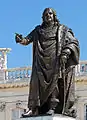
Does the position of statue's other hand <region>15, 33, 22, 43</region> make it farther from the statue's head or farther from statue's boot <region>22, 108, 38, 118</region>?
statue's boot <region>22, 108, 38, 118</region>

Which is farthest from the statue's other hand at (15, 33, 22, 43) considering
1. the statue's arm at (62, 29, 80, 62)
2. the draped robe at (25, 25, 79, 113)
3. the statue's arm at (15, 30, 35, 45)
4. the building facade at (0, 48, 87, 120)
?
the building facade at (0, 48, 87, 120)

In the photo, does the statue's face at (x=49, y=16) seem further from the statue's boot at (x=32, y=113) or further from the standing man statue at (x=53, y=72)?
the statue's boot at (x=32, y=113)

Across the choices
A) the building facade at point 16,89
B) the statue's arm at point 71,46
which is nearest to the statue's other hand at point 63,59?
the statue's arm at point 71,46

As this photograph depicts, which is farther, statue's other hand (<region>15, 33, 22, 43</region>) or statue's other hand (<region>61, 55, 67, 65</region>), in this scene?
statue's other hand (<region>15, 33, 22, 43</region>)

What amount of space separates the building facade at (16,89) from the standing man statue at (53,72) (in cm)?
3024

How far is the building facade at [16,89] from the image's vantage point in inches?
1663

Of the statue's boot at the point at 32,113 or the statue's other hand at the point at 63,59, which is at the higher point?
the statue's other hand at the point at 63,59

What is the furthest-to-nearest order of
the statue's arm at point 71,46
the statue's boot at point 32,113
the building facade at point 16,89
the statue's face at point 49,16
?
the building facade at point 16,89, the statue's face at point 49,16, the statue's arm at point 71,46, the statue's boot at point 32,113

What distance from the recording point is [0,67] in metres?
45.2

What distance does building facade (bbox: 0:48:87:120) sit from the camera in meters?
42.2

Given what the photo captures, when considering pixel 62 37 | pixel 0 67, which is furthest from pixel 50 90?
pixel 0 67

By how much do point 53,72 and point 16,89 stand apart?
32.4 metres

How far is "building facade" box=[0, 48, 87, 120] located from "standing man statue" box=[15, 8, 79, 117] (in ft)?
99.2

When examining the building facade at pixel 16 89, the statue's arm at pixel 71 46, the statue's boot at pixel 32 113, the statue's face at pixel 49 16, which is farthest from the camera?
the building facade at pixel 16 89
